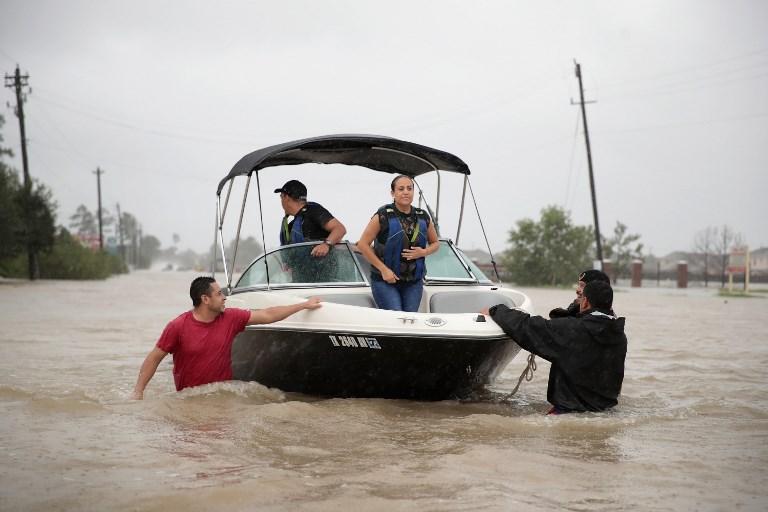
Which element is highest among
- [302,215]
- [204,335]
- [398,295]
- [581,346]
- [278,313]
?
[302,215]

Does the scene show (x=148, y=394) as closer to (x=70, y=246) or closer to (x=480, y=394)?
(x=480, y=394)

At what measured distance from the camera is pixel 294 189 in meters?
8.73

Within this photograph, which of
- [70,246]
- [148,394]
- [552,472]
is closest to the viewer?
[552,472]

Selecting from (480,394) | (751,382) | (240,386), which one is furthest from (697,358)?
(240,386)

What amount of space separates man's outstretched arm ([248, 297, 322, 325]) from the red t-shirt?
9cm

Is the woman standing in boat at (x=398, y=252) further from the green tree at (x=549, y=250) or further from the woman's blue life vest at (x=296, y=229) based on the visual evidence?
the green tree at (x=549, y=250)

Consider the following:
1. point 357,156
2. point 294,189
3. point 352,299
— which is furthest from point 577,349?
point 357,156

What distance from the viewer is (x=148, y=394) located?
8.45 meters

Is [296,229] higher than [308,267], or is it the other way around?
[296,229]

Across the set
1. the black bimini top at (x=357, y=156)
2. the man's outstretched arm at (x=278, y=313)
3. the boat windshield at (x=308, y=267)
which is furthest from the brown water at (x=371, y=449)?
the black bimini top at (x=357, y=156)

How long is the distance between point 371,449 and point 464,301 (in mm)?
3005

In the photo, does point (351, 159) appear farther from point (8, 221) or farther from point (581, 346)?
point (8, 221)

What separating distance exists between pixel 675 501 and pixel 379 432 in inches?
92.1

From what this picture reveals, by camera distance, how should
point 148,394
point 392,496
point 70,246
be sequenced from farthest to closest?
point 70,246
point 148,394
point 392,496
